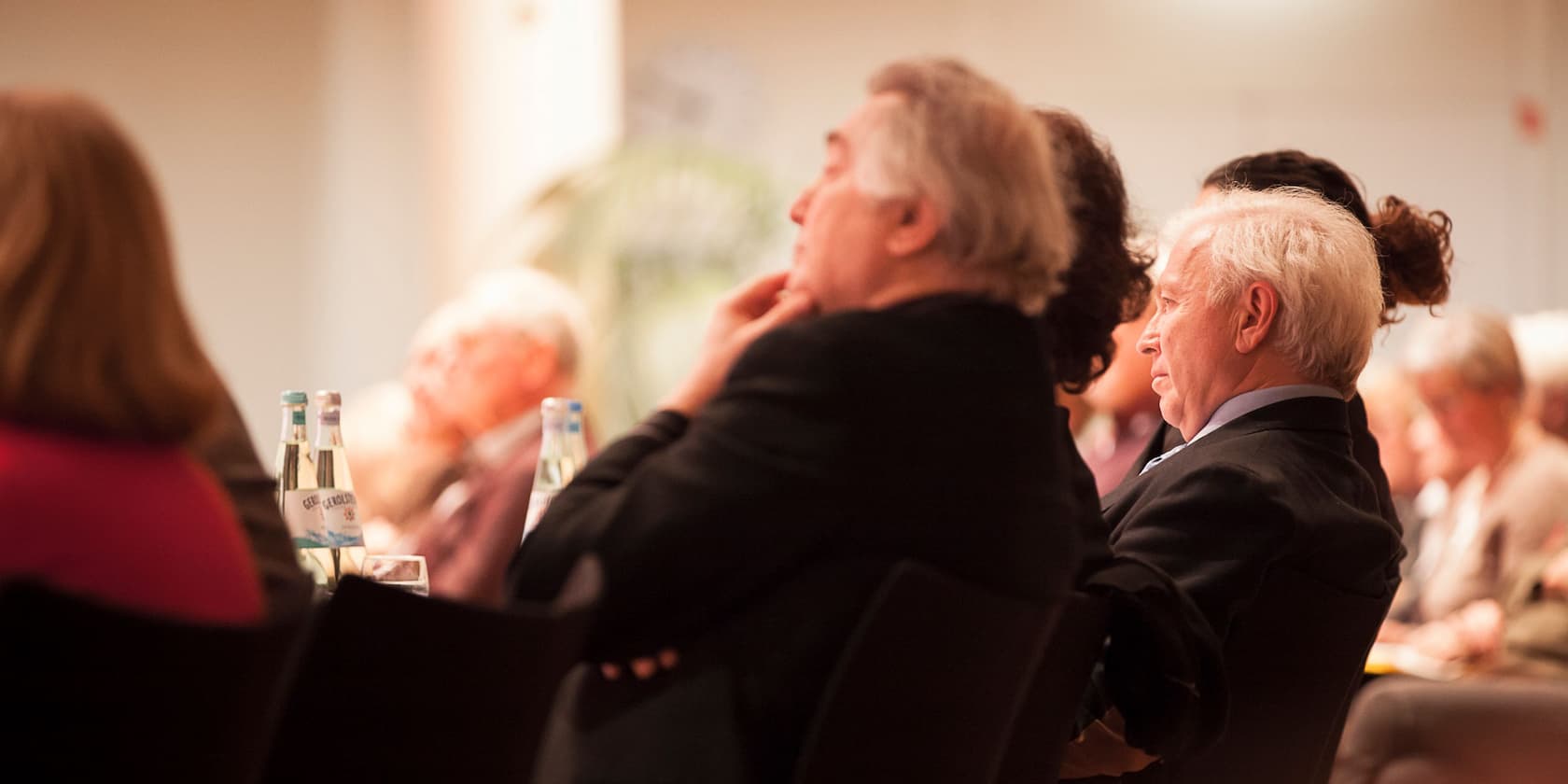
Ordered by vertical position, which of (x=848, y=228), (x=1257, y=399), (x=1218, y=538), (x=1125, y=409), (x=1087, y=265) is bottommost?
(x=1125, y=409)

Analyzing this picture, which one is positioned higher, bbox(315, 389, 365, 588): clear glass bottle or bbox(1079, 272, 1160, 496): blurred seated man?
bbox(315, 389, 365, 588): clear glass bottle

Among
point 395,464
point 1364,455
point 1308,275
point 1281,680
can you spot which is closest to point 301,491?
point 1281,680

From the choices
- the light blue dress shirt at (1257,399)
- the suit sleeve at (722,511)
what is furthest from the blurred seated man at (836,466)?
the light blue dress shirt at (1257,399)

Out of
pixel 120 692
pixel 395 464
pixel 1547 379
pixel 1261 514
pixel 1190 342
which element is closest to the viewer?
pixel 120 692

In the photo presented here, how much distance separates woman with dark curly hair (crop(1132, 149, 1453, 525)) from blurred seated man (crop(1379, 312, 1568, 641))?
6.90ft

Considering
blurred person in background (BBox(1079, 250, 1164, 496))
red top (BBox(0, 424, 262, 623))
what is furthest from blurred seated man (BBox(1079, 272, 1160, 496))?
red top (BBox(0, 424, 262, 623))

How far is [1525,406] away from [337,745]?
4.26 meters

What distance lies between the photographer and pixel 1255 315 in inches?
95.9

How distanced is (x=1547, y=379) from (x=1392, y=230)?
2.50 metres

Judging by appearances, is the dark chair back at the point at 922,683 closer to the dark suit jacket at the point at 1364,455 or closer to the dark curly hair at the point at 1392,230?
the dark suit jacket at the point at 1364,455

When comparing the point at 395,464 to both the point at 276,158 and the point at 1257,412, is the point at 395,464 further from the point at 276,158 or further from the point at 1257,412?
the point at 276,158

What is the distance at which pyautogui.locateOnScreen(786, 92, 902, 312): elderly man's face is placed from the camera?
172 centimetres

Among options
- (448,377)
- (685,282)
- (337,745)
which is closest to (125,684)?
(337,745)

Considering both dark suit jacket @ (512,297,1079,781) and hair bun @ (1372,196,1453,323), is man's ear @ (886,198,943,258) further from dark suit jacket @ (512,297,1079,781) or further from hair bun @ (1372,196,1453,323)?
hair bun @ (1372,196,1453,323)
